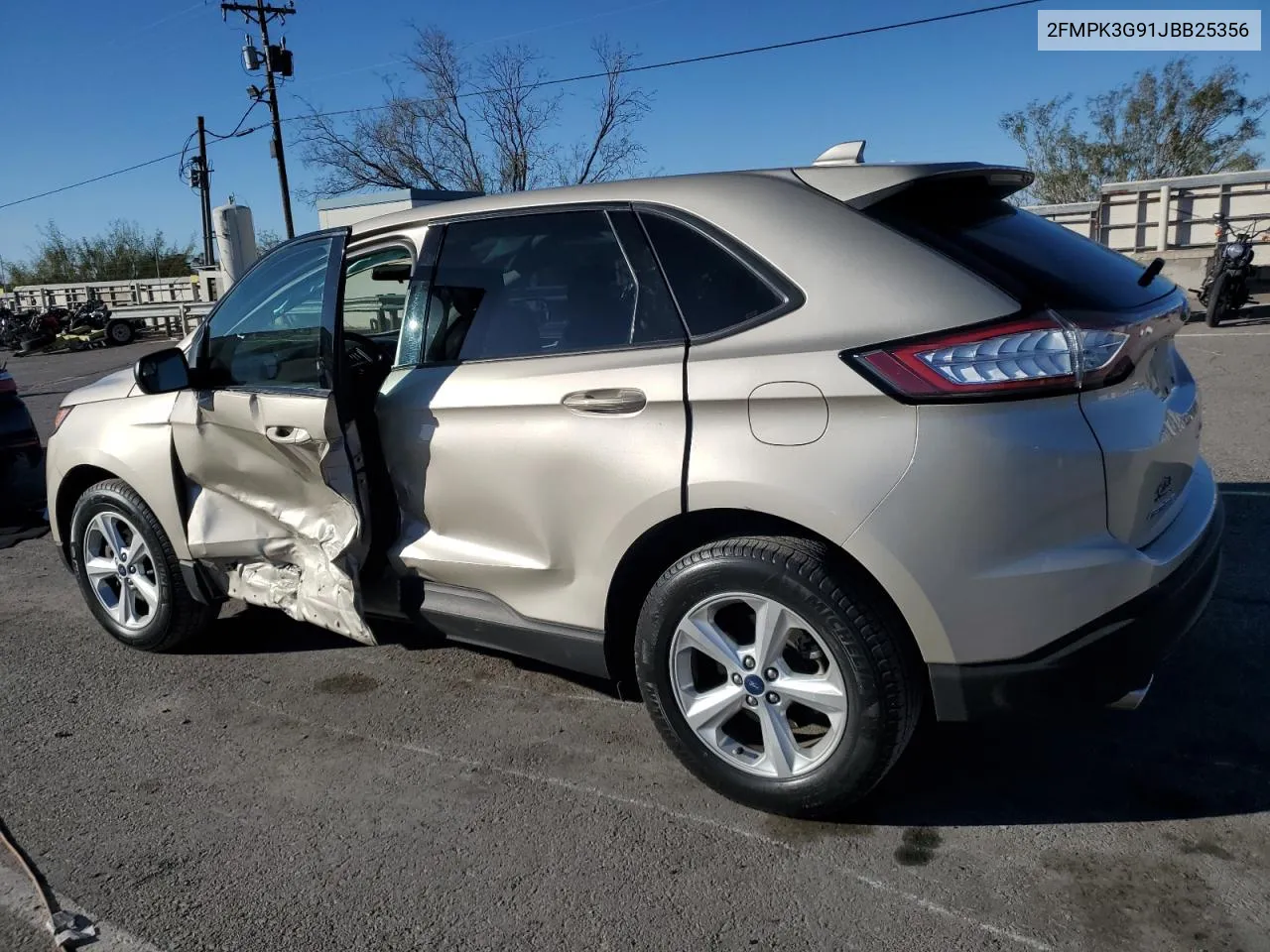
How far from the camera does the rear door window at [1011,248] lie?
2570 millimetres

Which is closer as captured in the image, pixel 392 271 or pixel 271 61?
pixel 392 271

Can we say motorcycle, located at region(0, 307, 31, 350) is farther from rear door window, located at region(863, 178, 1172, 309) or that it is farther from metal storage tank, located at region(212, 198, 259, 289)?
rear door window, located at region(863, 178, 1172, 309)

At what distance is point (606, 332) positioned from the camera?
10.0 ft

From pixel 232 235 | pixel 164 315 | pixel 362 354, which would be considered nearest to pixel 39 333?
pixel 164 315

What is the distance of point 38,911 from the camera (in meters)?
2.66

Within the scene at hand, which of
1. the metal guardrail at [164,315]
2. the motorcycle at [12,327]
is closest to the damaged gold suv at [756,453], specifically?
the metal guardrail at [164,315]

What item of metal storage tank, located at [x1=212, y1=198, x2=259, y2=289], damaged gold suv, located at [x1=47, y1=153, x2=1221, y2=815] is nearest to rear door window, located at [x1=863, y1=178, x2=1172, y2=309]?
damaged gold suv, located at [x1=47, y1=153, x2=1221, y2=815]

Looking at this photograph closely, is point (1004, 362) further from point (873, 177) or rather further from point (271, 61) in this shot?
point (271, 61)

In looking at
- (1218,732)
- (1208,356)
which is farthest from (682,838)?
(1208,356)

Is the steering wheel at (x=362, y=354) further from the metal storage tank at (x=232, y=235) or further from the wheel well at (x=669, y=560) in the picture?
the metal storage tank at (x=232, y=235)

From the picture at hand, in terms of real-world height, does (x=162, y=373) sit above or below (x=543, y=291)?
below

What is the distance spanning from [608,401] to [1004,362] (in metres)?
1.10

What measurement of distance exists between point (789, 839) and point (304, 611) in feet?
6.82

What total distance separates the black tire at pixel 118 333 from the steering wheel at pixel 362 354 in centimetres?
2714
